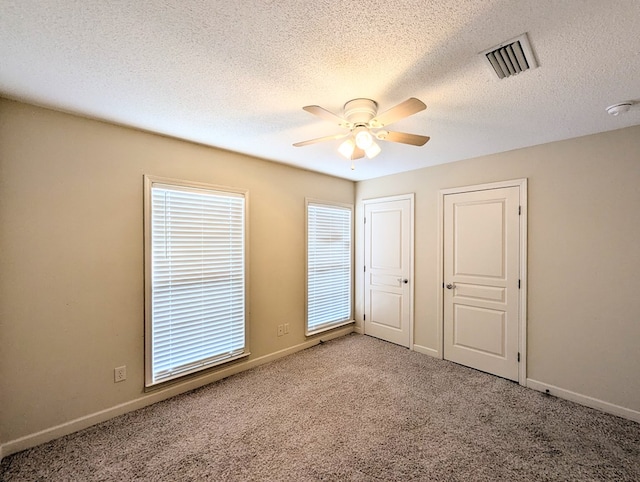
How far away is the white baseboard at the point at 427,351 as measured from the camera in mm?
3621

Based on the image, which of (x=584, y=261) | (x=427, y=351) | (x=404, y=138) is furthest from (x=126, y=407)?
(x=584, y=261)

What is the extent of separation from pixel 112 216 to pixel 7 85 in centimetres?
101

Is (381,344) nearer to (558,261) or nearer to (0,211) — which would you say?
(558,261)

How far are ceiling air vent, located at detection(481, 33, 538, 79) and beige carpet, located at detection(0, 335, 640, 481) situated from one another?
8.12 feet

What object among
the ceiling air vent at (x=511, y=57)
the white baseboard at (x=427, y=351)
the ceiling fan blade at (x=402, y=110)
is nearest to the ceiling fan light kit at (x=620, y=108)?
the ceiling air vent at (x=511, y=57)

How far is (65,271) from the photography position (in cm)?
218

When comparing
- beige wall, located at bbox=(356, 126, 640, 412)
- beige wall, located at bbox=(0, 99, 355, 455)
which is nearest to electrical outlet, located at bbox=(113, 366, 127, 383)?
beige wall, located at bbox=(0, 99, 355, 455)

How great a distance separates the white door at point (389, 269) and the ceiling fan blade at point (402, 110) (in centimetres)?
227

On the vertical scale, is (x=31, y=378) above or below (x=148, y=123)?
below

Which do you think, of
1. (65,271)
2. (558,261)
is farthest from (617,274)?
(65,271)

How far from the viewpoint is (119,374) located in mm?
2420

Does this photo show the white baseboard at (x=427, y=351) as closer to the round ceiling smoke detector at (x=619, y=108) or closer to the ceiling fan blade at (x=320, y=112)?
the round ceiling smoke detector at (x=619, y=108)

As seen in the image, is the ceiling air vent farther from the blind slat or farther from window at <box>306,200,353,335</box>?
window at <box>306,200,353,335</box>

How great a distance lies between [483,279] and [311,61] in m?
2.93
